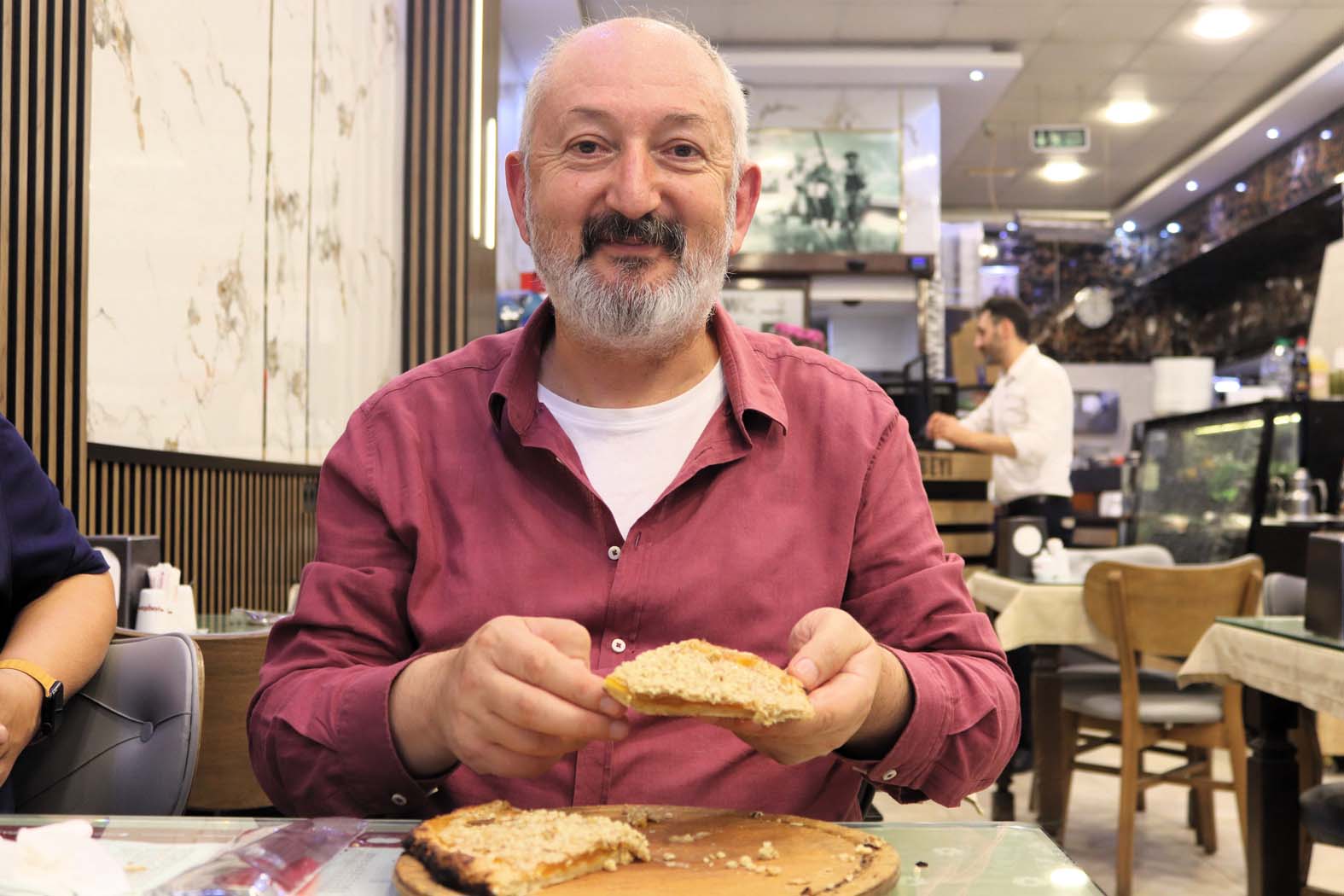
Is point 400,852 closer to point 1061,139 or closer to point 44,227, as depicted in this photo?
point 44,227

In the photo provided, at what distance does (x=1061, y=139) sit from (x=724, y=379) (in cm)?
934

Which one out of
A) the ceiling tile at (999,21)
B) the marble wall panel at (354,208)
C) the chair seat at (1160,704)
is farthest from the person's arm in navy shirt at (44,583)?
the ceiling tile at (999,21)

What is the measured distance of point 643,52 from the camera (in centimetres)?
143

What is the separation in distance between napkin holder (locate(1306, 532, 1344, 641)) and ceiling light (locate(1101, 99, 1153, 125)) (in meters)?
8.54

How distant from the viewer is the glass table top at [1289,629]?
7.57 ft

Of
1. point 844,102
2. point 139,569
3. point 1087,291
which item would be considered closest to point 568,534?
point 139,569

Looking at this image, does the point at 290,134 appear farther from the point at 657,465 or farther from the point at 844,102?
the point at 844,102

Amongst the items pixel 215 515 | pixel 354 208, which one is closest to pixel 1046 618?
pixel 215 515

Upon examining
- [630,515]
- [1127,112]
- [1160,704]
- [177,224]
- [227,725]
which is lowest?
[1160,704]

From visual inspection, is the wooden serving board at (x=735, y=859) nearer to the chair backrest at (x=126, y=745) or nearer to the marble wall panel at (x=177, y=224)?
the chair backrest at (x=126, y=745)

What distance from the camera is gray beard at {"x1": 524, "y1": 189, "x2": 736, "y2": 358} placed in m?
1.42

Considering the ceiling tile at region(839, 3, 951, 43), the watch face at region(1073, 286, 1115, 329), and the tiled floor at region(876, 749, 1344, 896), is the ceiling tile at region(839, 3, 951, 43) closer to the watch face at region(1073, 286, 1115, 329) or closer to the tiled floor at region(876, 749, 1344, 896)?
the tiled floor at region(876, 749, 1344, 896)

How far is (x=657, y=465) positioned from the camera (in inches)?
57.0

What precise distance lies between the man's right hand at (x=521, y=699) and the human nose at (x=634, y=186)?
22.9 inches
